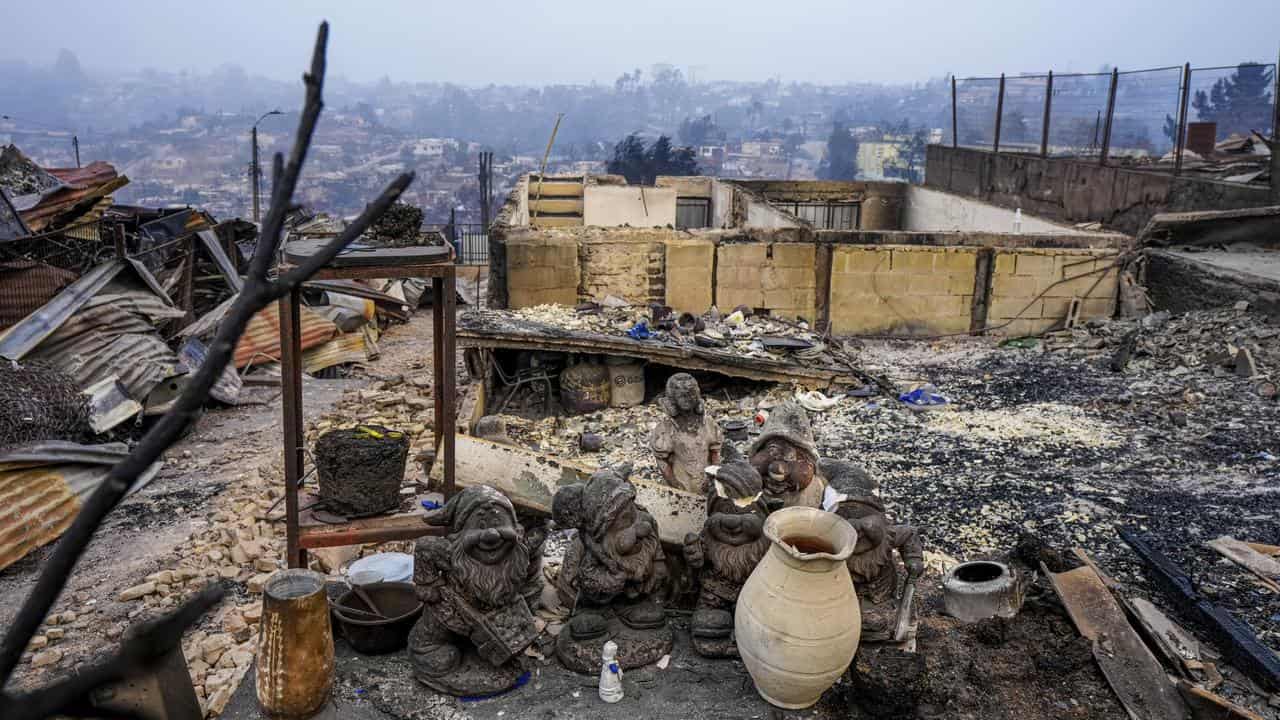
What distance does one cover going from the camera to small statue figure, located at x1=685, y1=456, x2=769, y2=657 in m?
5.04

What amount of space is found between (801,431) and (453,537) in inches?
102

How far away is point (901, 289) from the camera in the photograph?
1302cm

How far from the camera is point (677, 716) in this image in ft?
15.0

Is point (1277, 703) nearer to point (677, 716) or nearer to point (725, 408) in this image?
point (677, 716)

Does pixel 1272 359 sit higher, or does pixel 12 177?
pixel 12 177

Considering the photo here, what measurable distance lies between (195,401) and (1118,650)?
17.0ft

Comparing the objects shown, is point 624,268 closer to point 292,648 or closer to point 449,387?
point 449,387

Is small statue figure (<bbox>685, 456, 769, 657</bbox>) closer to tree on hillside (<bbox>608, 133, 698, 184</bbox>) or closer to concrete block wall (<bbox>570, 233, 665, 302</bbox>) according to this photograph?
concrete block wall (<bbox>570, 233, 665, 302</bbox>)

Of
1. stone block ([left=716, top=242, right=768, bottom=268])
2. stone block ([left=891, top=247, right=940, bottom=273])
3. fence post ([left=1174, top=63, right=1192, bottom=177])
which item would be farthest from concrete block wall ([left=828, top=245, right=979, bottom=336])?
fence post ([left=1174, top=63, right=1192, bottom=177])

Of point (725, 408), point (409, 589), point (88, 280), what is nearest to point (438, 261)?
point (409, 589)

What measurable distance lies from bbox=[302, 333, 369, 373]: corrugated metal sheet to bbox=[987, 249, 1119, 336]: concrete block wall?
9.35m

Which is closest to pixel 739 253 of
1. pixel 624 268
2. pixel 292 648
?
pixel 624 268

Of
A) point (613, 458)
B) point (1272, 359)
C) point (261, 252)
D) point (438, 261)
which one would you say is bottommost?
point (613, 458)

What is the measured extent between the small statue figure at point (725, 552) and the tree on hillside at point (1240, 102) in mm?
27374
